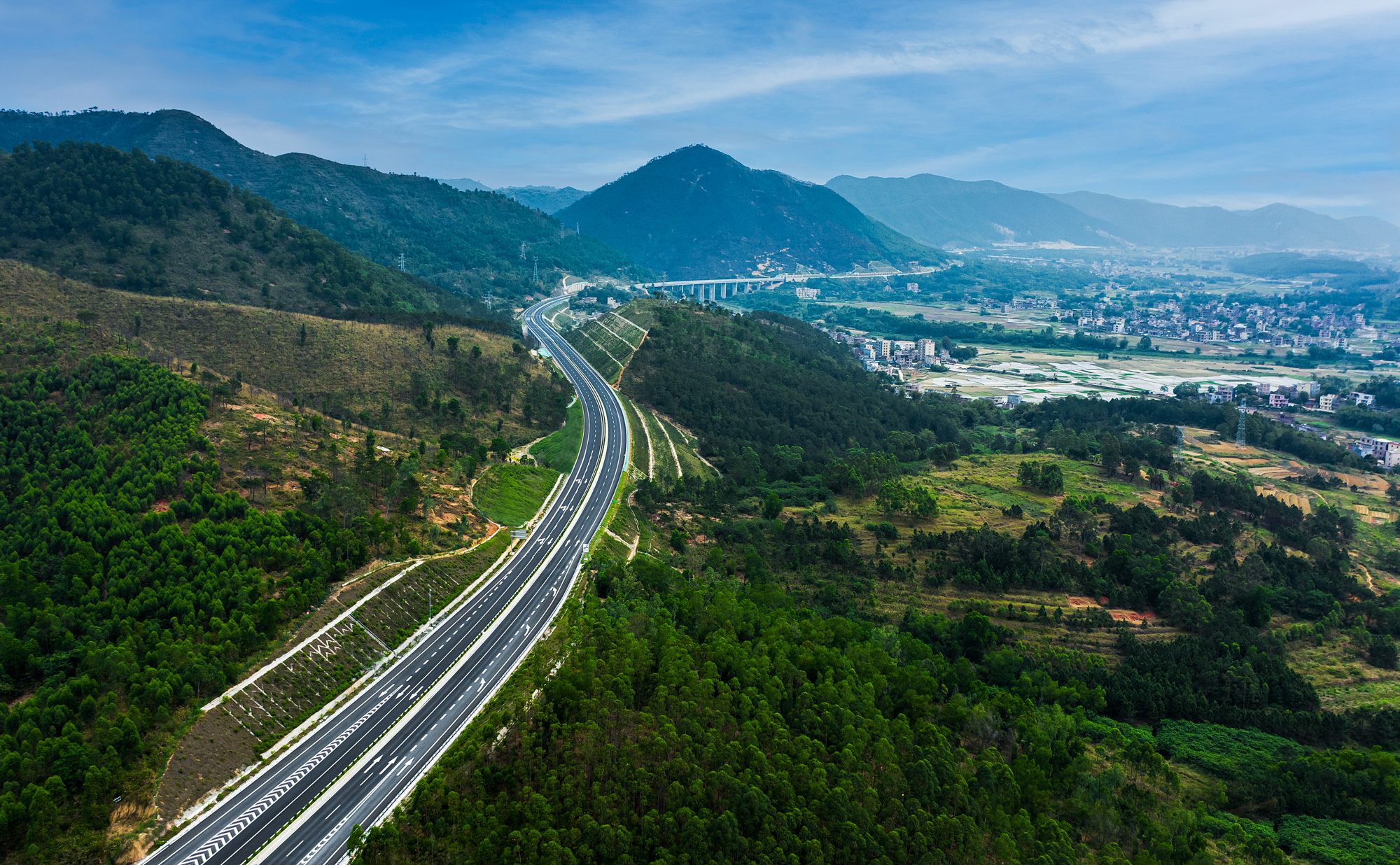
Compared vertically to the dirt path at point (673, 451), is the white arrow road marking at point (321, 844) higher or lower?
lower

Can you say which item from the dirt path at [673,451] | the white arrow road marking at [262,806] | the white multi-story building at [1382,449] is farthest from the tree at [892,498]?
the white multi-story building at [1382,449]

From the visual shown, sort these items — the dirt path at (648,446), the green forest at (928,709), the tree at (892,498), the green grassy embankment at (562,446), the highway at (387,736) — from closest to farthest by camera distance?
the green forest at (928,709), the highway at (387,736), the tree at (892,498), the green grassy embankment at (562,446), the dirt path at (648,446)

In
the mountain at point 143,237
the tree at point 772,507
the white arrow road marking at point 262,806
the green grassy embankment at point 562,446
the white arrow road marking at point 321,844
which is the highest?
the mountain at point 143,237

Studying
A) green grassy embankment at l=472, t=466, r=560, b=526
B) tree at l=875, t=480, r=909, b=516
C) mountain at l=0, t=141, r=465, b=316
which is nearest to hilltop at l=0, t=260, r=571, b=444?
green grassy embankment at l=472, t=466, r=560, b=526

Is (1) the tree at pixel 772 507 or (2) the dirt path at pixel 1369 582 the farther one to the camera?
(1) the tree at pixel 772 507

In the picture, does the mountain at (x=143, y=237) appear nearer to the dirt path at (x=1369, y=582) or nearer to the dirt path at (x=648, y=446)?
the dirt path at (x=648, y=446)
